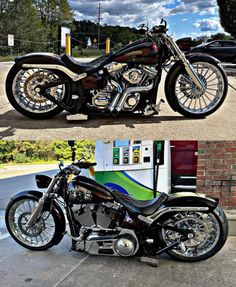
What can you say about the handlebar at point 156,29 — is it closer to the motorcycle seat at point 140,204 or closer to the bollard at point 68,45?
the bollard at point 68,45

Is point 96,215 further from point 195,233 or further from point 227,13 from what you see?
point 227,13

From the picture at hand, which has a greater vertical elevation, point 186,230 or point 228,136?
point 228,136

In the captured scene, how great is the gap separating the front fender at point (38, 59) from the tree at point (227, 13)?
1916 millimetres

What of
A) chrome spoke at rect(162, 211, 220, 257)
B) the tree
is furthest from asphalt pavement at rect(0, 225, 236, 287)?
the tree

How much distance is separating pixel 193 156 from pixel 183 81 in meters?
0.95

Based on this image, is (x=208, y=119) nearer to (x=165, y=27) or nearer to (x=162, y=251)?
(x=165, y=27)

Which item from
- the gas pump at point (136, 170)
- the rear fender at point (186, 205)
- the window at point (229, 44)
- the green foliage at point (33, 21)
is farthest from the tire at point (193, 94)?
the window at point (229, 44)

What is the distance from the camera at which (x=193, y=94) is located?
3748 mm

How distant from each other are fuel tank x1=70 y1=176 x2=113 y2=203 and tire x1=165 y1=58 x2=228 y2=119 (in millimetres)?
1243

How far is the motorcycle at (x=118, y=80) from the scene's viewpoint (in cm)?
359

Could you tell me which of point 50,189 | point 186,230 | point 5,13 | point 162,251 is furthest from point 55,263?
point 5,13

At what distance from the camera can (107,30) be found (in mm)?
3109

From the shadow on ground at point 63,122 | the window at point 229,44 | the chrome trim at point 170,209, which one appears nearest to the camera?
the chrome trim at point 170,209

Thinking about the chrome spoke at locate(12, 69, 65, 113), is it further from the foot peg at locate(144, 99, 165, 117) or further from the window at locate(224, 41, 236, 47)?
the window at locate(224, 41, 236, 47)
